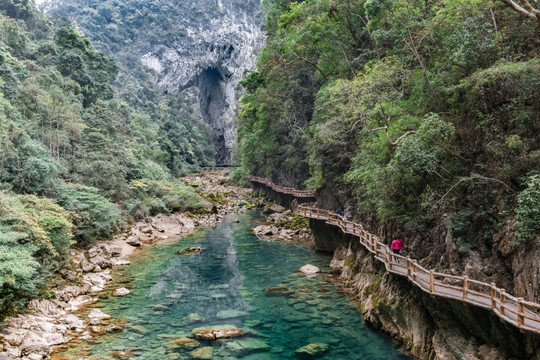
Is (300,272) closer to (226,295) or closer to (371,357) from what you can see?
(226,295)

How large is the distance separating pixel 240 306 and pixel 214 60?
66208 millimetres

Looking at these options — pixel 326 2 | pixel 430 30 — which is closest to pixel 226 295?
pixel 430 30

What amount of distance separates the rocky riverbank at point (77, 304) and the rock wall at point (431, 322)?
28.3 ft

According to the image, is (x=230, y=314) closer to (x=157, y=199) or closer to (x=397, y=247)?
(x=397, y=247)

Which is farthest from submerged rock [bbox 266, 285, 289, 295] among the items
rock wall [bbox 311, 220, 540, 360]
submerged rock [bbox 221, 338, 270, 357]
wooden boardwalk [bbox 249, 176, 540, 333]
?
wooden boardwalk [bbox 249, 176, 540, 333]

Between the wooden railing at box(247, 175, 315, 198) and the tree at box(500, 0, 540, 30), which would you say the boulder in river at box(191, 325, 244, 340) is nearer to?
the tree at box(500, 0, 540, 30)

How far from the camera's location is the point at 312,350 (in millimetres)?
10133

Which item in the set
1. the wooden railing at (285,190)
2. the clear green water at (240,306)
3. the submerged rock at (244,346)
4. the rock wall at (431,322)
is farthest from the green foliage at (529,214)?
the wooden railing at (285,190)

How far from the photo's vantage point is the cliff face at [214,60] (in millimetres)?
68188

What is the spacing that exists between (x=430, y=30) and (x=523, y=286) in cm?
889

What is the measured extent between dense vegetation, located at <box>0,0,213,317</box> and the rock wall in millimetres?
10826

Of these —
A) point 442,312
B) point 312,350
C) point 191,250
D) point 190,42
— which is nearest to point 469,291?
point 442,312

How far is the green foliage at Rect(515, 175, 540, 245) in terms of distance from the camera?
7.01 m

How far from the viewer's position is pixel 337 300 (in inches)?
540
